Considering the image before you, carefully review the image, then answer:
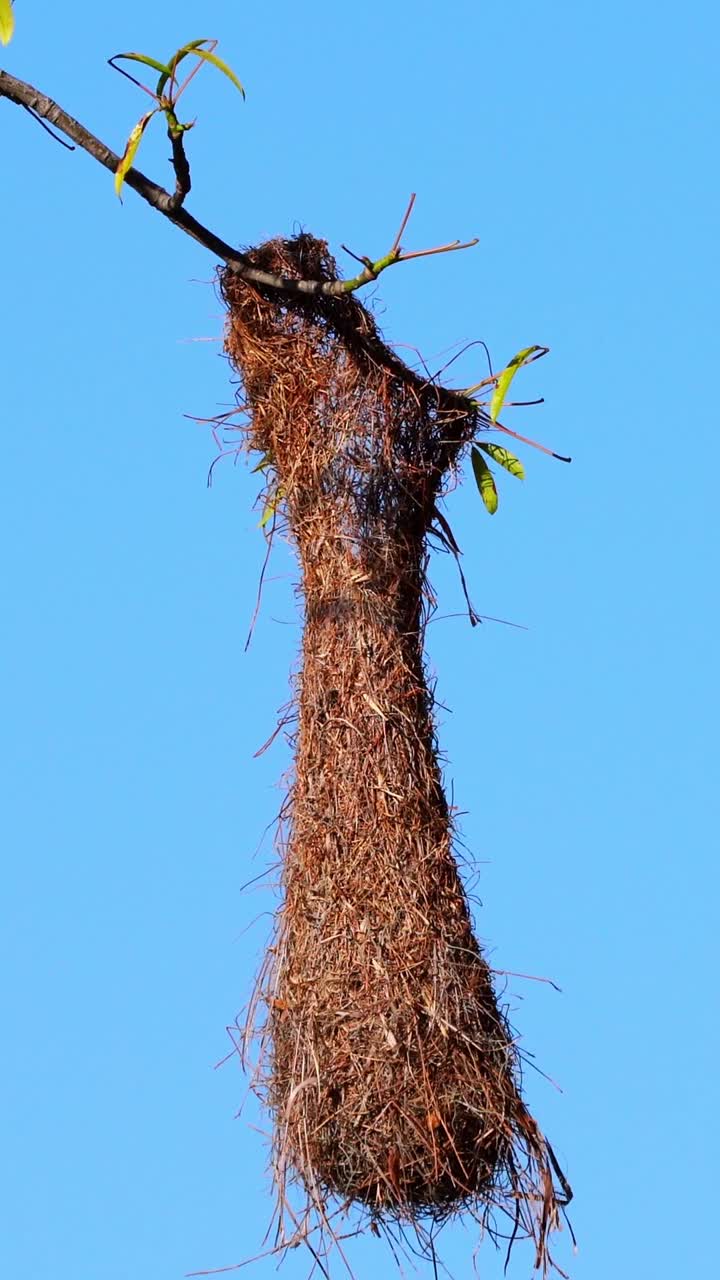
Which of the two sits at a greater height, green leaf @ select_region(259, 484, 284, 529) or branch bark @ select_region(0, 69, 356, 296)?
branch bark @ select_region(0, 69, 356, 296)

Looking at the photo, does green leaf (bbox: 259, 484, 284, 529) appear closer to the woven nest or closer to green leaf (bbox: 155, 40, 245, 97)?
the woven nest

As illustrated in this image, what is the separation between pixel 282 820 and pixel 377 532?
1.42 feet

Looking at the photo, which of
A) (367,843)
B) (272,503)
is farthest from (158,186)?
(367,843)

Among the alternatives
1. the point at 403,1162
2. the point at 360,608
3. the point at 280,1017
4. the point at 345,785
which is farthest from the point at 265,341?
the point at 403,1162

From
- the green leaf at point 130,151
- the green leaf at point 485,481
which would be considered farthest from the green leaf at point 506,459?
Answer: the green leaf at point 130,151

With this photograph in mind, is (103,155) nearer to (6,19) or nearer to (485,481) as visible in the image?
(6,19)

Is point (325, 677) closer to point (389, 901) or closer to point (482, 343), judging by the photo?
point (389, 901)

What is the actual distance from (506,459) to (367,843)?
0.66 metres

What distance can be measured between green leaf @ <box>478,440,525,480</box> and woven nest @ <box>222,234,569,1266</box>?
0.05m

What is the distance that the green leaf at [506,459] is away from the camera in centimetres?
316

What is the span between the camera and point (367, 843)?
112 inches

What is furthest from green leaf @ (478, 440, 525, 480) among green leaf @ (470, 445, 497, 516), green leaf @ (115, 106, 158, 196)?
green leaf @ (115, 106, 158, 196)

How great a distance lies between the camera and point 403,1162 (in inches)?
108

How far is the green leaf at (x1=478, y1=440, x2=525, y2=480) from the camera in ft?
10.4
